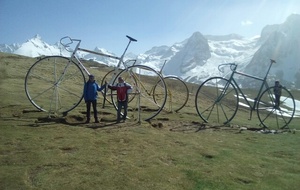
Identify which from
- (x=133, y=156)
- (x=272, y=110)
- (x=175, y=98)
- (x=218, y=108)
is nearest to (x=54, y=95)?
(x=133, y=156)

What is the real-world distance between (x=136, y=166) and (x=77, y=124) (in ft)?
20.3

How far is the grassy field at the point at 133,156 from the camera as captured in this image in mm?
9289

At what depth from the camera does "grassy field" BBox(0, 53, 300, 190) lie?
30.5 ft

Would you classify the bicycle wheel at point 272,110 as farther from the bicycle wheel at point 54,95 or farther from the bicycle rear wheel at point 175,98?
the bicycle wheel at point 54,95

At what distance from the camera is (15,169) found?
945cm

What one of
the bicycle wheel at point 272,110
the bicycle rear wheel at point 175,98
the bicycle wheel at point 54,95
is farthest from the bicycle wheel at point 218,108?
the bicycle wheel at point 54,95

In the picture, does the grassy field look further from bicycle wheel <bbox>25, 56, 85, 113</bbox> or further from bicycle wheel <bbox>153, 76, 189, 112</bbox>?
bicycle wheel <bbox>153, 76, 189, 112</bbox>

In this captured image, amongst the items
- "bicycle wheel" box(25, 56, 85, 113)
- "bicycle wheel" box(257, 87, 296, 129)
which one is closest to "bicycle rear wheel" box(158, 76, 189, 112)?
"bicycle wheel" box(257, 87, 296, 129)

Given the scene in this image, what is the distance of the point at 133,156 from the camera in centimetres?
1146

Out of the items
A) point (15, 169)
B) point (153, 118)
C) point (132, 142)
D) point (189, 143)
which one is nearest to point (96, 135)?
point (132, 142)

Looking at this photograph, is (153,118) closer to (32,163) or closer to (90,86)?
(90,86)

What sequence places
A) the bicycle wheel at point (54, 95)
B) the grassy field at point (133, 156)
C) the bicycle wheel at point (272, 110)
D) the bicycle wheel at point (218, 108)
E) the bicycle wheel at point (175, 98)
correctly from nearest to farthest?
the grassy field at point (133, 156) → the bicycle wheel at point (54, 95) → the bicycle wheel at point (218, 108) → the bicycle wheel at point (272, 110) → the bicycle wheel at point (175, 98)

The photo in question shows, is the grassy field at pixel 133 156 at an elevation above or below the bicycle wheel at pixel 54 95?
below

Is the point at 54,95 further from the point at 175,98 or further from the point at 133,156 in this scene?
the point at 175,98
